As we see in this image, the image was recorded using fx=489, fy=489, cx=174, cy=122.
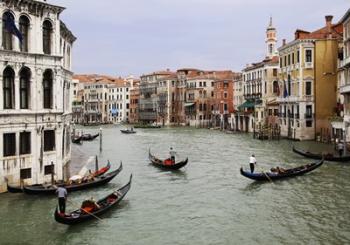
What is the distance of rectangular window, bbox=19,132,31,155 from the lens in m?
14.1

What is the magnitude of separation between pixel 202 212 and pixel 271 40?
38.3 m

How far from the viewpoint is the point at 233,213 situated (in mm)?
12703

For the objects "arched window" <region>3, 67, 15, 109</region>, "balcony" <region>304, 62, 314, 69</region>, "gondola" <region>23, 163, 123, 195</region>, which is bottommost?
"gondola" <region>23, 163, 123, 195</region>

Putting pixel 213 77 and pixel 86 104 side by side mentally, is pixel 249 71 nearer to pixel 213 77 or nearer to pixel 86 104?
pixel 213 77

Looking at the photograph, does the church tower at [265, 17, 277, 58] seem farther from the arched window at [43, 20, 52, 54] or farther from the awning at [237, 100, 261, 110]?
the arched window at [43, 20, 52, 54]

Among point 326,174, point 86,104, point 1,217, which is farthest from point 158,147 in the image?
point 86,104

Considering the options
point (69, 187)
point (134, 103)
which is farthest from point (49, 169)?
point (134, 103)

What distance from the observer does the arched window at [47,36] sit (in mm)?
14641

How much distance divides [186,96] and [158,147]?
1239 inches

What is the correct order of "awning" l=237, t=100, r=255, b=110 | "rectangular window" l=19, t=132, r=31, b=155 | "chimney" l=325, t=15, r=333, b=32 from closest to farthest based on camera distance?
1. "rectangular window" l=19, t=132, r=31, b=155
2. "chimney" l=325, t=15, r=333, b=32
3. "awning" l=237, t=100, r=255, b=110

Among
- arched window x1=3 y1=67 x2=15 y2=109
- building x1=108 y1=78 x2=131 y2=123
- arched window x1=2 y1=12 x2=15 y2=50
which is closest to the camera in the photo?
arched window x1=2 y1=12 x2=15 y2=50

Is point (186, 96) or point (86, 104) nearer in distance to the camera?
point (186, 96)

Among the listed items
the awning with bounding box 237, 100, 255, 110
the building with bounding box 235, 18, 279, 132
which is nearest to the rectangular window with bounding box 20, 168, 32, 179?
the building with bounding box 235, 18, 279, 132

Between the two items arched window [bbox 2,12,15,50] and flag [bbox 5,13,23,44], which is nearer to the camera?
flag [bbox 5,13,23,44]
